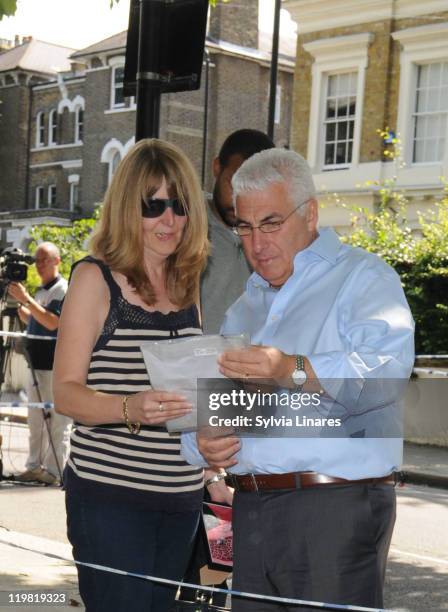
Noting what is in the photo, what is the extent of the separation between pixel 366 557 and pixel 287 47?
50.0m

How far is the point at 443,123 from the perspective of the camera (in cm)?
2394

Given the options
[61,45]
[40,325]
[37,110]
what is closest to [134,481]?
[40,325]

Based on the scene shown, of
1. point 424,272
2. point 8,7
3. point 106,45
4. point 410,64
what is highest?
point 106,45

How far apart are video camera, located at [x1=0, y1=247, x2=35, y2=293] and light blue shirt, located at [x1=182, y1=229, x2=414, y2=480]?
7.65 m

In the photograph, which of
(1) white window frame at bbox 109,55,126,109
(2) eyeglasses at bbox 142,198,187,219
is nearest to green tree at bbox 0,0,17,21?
(2) eyeglasses at bbox 142,198,187,219

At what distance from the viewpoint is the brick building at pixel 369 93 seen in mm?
23891

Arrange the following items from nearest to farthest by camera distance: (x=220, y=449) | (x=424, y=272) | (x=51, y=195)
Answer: (x=220, y=449) → (x=424, y=272) → (x=51, y=195)

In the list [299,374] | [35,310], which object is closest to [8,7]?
[35,310]

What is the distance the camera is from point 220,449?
313 centimetres

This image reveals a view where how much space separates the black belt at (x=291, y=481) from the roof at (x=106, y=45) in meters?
45.7

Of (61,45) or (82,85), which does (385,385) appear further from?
(61,45)

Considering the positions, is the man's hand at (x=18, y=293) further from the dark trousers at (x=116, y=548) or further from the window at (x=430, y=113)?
the window at (x=430, y=113)

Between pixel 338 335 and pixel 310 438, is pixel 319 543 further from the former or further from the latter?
pixel 338 335

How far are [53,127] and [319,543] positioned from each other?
173ft
